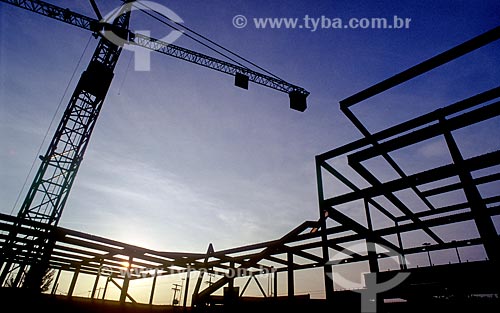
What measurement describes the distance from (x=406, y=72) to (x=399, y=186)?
6.27 ft

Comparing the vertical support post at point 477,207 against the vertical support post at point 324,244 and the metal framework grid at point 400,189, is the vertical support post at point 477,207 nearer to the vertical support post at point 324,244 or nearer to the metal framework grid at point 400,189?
the metal framework grid at point 400,189

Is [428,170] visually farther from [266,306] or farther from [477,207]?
[266,306]

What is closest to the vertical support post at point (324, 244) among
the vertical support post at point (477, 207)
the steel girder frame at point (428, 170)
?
the steel girder frame at point (428, 170)

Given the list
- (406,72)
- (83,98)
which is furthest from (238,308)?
(83,98)

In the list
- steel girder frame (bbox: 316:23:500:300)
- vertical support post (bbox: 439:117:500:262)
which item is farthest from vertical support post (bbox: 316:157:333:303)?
vertical support post (bbox: 439:117:500:262)

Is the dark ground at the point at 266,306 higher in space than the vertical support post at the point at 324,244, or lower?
lower

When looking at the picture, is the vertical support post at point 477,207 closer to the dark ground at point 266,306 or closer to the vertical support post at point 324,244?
the dark ground at point 266,306

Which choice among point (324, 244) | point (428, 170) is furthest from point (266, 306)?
point (428, 170)

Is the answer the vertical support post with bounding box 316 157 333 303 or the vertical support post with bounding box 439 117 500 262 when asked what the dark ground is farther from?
the vertical support post with bounding box 439 117 500 262

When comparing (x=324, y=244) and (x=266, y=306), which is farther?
(x=266, y=306)

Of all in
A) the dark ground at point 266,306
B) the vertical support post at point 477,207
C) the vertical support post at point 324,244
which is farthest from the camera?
the vertical support post at point 324,244

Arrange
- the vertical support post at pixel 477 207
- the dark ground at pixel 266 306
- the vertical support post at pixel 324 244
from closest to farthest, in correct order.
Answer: the vertical support post at pixel 477 207
the dark ground at pixel 266 306
the vertical support post at pixel 324 244

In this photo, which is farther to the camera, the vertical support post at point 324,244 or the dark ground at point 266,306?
the vertical support post at point 324,244

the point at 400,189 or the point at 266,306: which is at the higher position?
the point at 400,189
